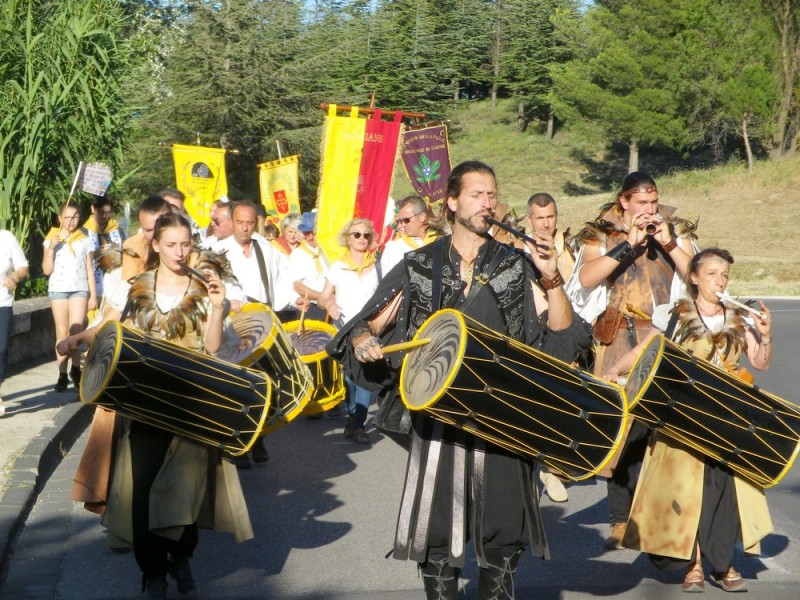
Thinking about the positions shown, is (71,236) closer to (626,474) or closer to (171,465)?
(171,465)

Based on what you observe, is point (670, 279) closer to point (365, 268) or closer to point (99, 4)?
point (365, 268)

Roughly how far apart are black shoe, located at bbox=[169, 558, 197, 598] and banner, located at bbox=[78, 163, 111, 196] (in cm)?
834

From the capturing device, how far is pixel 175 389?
5.00 m

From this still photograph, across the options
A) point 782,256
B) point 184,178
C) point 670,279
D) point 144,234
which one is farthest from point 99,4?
point 782,256

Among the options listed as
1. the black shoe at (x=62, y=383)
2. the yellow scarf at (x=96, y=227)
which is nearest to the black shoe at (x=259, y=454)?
the black shoe at (x=62, y=383)

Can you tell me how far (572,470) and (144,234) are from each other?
403 centimetres

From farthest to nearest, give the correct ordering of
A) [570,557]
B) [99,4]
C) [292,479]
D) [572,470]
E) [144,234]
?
[99,4], [292,479], [144,234], [570,557], [572,470]

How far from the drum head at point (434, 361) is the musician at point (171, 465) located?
1472mm

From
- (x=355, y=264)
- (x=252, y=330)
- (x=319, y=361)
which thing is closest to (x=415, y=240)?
(x=355, y=264)

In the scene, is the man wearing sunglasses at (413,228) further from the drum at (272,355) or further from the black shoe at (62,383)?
the drum at (272,355)

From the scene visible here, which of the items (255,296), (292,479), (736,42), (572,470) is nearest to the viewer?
(572,470)

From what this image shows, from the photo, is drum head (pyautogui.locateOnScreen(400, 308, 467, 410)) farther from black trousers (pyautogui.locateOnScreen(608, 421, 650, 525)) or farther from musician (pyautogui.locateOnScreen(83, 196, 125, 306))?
musician (pyautogui.locateOnScreen(83, 196, 125, 306))

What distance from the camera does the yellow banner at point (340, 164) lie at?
14.5 meters

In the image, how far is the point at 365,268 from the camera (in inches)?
390
